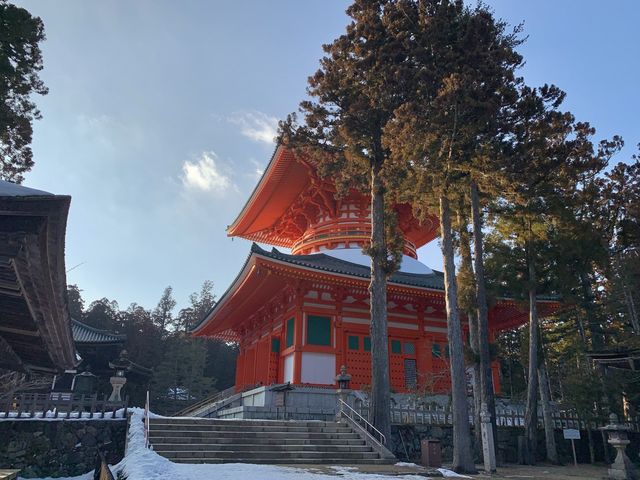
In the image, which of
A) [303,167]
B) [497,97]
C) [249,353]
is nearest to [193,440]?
[497,97]

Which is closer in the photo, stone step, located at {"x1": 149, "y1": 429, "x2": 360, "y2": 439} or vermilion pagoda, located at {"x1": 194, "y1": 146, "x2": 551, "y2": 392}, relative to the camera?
stone step, located at {"x1": 149, "y1": 429, "x2": 360, "y2": 439}

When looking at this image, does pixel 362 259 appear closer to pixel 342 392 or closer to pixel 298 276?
pixel 298 276

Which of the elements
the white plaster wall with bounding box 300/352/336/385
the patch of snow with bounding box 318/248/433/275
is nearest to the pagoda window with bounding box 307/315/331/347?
the white plaster wall with bounding box 300/352/336/385

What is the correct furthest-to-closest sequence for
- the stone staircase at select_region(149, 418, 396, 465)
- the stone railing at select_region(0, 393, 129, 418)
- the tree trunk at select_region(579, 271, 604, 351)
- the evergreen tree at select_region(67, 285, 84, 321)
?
the evergreen tree at select_region(67, 285, 84, 321)
the tree trunk at select_region(579, 271, 604, 351)
the stone railing at select_region(0, 393, 129, 418)
the stone staircase at select_region(149, 418, 396, 465)

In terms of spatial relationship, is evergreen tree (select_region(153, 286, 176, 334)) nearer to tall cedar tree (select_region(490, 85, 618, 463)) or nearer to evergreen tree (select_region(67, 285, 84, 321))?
evergreen tree (select_region(67, 285, 84, 321))

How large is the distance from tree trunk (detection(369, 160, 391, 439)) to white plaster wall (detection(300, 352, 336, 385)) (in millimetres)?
5685

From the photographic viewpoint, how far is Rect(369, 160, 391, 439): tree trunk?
40.2ft

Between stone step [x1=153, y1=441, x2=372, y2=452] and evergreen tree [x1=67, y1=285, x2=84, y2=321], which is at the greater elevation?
evergreen tree [x1=67, y1=285, x2=84, y2=321]

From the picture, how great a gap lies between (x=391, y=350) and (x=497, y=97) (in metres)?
11.2

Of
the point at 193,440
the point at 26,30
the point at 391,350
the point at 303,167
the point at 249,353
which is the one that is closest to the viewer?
the point at 193,440

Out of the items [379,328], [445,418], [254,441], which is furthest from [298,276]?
[254,441]

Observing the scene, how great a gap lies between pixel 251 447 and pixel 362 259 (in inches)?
506

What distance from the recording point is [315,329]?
61.7 ft

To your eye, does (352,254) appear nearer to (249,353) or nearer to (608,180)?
(249,353)
